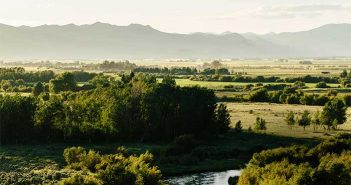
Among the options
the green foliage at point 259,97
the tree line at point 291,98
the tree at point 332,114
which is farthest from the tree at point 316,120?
the green foliage at point 259,97

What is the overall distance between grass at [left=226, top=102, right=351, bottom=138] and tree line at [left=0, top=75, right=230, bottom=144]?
12701 mm

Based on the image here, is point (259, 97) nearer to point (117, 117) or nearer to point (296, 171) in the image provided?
point (117, 117)

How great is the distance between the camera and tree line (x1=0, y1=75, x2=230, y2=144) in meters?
104

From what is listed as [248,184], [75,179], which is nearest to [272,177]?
[248,184]

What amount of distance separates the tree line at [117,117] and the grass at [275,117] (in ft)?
41.7

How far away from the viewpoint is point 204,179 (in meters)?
80.1

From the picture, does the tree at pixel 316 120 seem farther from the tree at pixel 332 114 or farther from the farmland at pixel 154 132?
the tree at pixel 332 114

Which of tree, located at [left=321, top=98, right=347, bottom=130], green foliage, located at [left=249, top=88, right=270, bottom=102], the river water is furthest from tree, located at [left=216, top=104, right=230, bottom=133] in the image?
green foliage, located at [left=249, top=88, right=270, bottom=102]

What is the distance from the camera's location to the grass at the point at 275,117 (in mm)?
111969

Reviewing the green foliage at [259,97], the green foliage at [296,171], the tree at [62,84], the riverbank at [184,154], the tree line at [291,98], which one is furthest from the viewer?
the tree at [62,84]

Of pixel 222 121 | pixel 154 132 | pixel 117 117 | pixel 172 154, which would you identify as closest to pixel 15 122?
pixel 117 117

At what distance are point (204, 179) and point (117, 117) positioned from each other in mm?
30194

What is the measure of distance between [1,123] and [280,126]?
5835 cm

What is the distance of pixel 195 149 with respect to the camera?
95.8 metres
